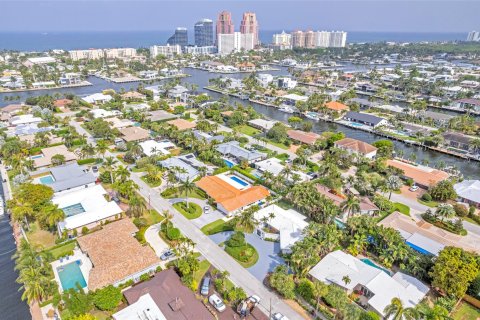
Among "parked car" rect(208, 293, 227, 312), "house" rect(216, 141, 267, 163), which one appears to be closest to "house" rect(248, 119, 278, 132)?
"house" rect(216, 141, 267, 163)

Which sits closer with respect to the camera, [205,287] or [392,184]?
[205,287]

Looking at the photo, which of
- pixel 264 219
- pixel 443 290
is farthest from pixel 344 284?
pixel 264 219

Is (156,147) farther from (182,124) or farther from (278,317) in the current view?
(278,317)

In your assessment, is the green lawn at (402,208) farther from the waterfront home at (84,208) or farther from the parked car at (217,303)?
the waterfront home at (84,208)

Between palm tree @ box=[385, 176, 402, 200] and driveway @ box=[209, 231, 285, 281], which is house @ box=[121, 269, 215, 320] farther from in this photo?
palm tree @ box=[385, 176, 402, 200]

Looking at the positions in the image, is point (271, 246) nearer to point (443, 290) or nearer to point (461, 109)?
point (443, 290)

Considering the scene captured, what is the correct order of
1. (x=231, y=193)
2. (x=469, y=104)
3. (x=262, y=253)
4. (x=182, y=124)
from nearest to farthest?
(x=262, y=253)
(x=231, y=193)
(x=182, y=124)
(x=469, y=104)

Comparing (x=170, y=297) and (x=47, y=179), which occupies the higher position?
(x=47, y=179)

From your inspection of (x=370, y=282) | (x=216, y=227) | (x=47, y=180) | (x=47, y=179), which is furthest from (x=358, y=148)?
(x=47, y=179)
